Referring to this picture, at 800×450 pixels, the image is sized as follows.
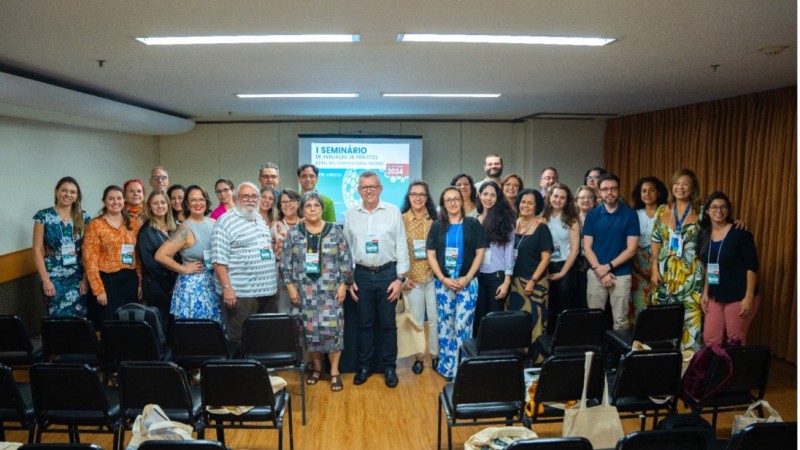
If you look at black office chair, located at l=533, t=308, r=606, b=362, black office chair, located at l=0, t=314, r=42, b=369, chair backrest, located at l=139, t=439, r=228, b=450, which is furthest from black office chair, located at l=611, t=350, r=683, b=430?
black office chair, located at l=0, t=314, r=42, b=369

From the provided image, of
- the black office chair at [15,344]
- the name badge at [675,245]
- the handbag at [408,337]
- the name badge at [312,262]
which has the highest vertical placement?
the name badge at [675,245]

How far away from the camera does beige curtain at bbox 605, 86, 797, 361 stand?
18.0 feet

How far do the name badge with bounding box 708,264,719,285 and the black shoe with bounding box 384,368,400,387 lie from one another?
2505mm

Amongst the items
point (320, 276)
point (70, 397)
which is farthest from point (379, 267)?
point (70, 397)

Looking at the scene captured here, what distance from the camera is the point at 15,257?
5809 mm

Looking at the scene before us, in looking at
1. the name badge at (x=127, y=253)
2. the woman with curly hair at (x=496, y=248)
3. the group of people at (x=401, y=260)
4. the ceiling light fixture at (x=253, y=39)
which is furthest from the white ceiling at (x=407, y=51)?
the name badge at (x=127, y=253)

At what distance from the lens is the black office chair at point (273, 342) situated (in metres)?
3.89

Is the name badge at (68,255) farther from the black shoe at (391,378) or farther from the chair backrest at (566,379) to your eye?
the chair backrest at (566,379)

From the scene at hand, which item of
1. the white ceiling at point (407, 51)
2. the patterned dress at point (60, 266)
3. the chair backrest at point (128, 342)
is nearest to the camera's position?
the white ceiling at point (407, 51)

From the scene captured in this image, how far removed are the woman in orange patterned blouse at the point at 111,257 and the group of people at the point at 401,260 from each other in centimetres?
1

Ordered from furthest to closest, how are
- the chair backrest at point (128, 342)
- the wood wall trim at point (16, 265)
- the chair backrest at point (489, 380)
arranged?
the wood wall trim at point (16, 265) < the chair backrest at point (128, 342) < the chair backrest at point (489, 380)

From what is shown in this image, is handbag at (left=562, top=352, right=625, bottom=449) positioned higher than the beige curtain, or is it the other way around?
the beige curtain

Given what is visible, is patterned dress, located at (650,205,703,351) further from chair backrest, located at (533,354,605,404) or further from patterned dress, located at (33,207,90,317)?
patterned dress, located at (33,207,90,317)

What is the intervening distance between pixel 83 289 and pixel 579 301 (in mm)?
4311
